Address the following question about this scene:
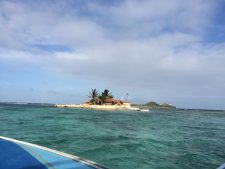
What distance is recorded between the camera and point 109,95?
109m

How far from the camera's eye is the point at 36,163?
7184 mm

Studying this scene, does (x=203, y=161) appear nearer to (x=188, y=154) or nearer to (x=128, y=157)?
(x=188, y=154)

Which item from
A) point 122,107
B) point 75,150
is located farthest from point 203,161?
point 122,107

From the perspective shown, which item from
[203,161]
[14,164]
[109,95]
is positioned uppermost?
[109,95]

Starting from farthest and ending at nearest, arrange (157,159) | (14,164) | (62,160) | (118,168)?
(157,159) < (118,168) < (62,160) < (14,164)

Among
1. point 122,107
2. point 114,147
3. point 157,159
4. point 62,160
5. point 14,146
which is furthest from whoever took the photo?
point 122,107

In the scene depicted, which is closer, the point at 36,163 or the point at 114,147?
the point at 36,163

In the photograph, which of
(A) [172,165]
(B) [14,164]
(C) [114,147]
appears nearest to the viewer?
(B) [14,164]

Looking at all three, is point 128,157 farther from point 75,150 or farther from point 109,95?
point 109,95

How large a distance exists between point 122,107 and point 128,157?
87.4m

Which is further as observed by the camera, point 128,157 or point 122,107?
point 122,107

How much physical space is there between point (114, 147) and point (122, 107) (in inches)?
3341

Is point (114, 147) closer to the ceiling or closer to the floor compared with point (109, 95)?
closer to the floor

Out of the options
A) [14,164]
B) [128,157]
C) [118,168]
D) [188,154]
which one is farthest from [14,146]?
[188,154]
